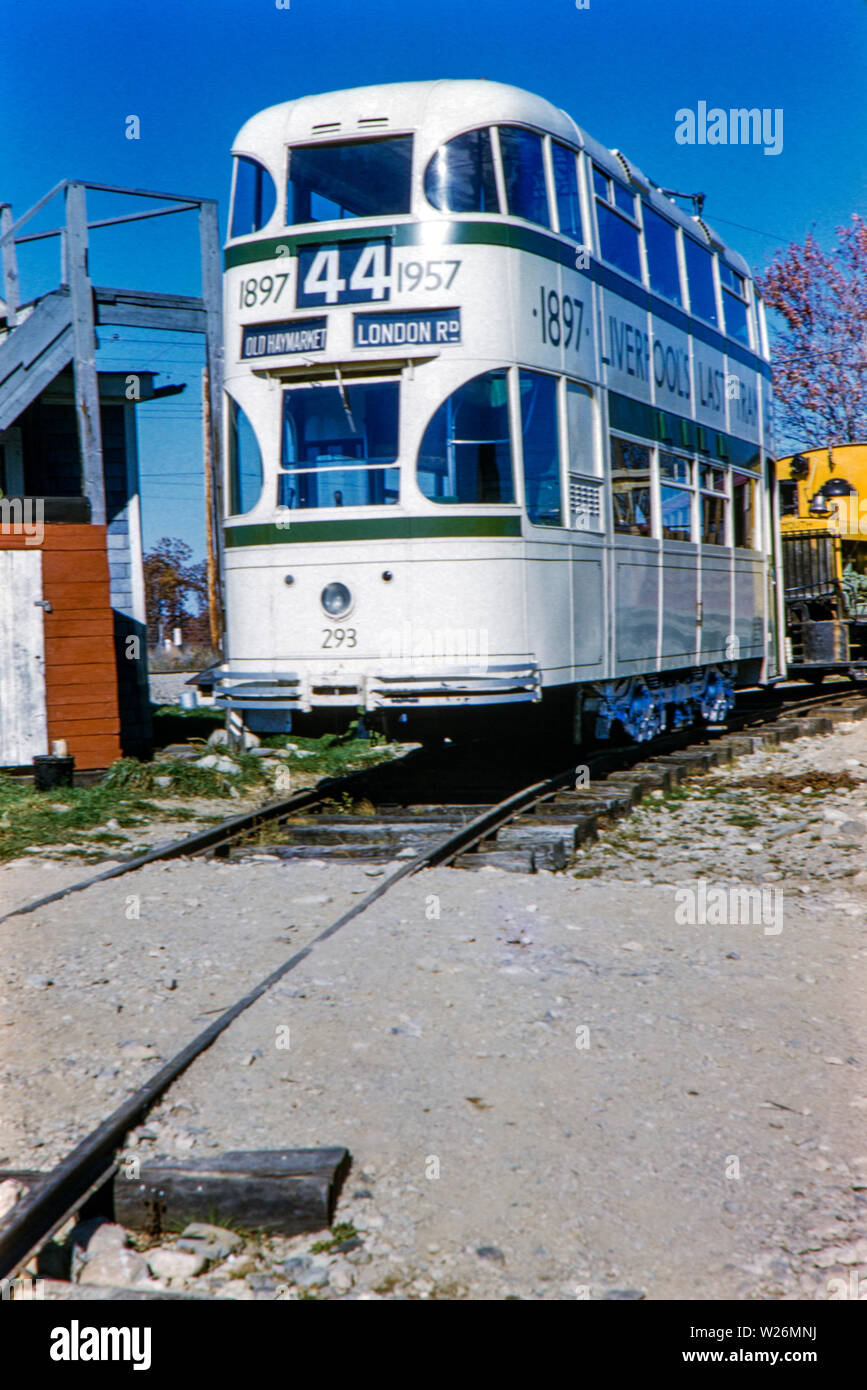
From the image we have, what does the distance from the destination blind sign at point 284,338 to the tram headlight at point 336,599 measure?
156 centimetres

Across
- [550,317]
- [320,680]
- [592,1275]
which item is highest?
[550,317]

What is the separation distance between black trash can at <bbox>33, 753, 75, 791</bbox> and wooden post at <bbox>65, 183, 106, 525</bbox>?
345 cm

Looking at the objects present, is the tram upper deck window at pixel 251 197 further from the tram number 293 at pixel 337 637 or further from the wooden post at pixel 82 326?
the wooden post at pixel 82 326

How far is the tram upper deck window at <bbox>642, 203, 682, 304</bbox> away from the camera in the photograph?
1103 cm

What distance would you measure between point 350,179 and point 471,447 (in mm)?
2017

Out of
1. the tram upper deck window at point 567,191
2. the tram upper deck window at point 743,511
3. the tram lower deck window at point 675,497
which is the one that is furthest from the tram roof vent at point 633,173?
the tram upper deck window at point 743,511

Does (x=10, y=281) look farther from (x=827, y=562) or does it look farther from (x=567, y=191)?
(x=827, y=562)

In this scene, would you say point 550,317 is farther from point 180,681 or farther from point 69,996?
point 180,681

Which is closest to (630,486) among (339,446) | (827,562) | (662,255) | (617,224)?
(617,224)

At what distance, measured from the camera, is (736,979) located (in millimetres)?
5367

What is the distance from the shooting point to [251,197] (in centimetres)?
882

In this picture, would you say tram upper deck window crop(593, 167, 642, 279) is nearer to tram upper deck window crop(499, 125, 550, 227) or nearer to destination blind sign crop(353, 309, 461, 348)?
tram upper deck window crop(499, 125, 550, 227)
